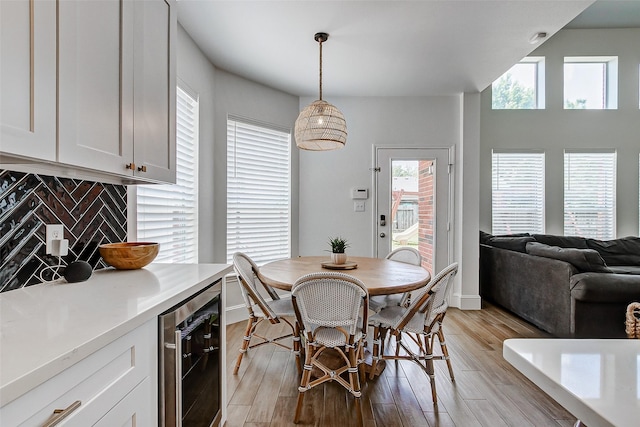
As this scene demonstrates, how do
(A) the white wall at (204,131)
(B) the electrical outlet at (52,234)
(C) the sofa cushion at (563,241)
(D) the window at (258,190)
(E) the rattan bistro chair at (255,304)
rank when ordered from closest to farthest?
(B) the electrical outlet at (52,234), (E) the rattan bistro chair at (255,304), (A) the white wall at (204,131), (D) the window at (258,190), (C) the sofa cushion at (563,241)

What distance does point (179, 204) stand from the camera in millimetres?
2689

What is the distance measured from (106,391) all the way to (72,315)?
24cm

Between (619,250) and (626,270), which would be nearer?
(626,270)

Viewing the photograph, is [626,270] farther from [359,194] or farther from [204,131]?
[204,131]

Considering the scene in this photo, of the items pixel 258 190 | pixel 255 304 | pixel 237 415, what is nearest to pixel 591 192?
pixel 258 190

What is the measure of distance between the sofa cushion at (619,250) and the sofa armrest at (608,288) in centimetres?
199

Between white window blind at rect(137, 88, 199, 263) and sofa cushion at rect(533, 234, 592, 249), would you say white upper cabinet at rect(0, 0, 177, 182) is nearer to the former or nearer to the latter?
white window blind at rect(137, 88, 199, 263)

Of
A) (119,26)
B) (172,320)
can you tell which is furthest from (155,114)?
(172,320)

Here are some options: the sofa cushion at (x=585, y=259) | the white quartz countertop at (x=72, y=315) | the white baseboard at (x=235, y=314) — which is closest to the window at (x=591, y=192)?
the sofa cushion at (x=585, y=259)

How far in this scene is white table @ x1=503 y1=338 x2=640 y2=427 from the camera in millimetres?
461

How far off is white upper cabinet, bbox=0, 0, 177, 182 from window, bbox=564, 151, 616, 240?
5719 millimetres

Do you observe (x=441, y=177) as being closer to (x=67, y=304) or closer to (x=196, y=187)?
(x=196, y=187)

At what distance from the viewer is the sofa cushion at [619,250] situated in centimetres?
416

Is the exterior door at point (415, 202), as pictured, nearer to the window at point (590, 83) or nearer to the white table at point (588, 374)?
the window at point (590, 83)
